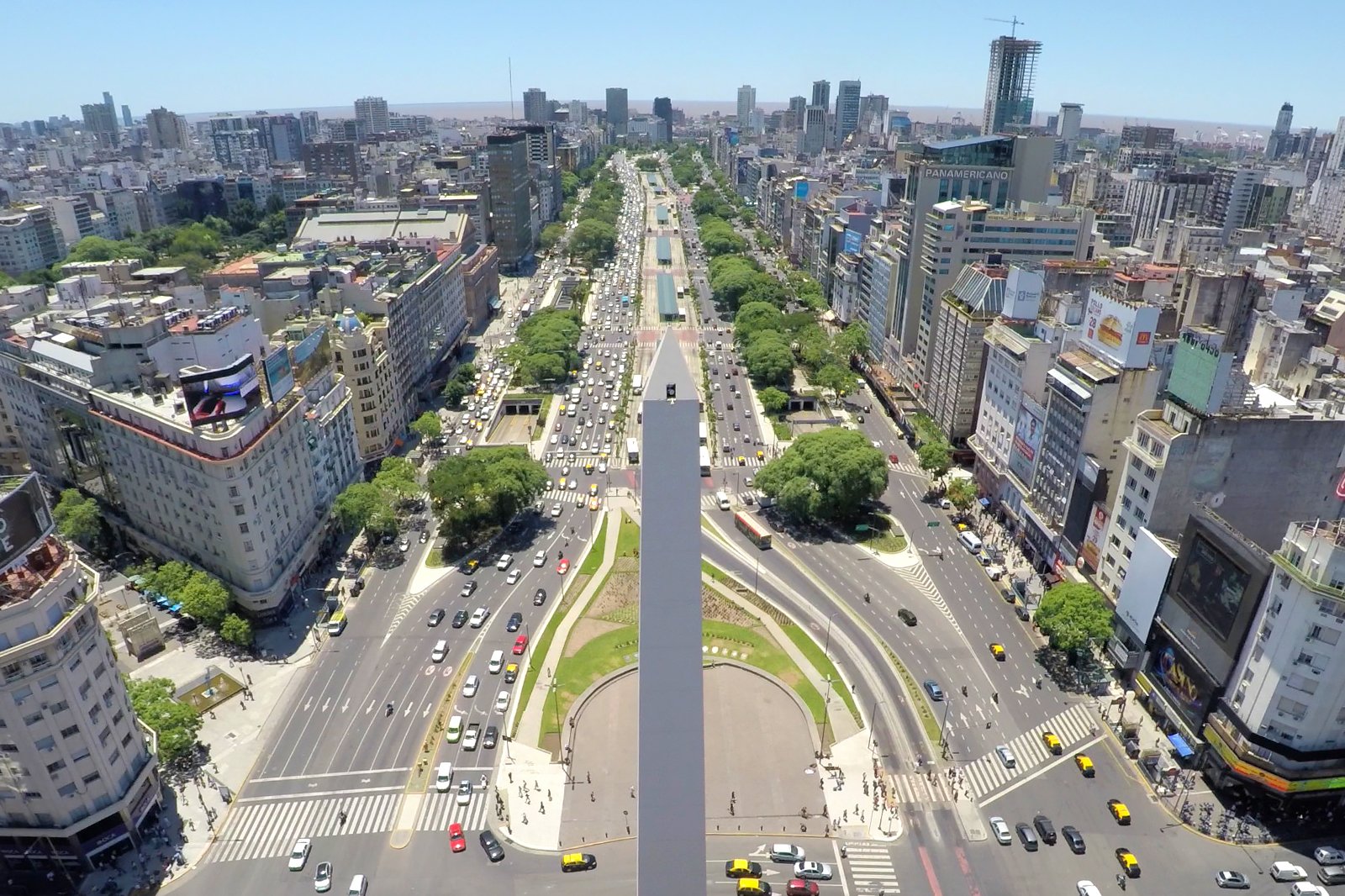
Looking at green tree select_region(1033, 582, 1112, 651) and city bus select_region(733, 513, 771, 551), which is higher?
green tree select_region(1033, 582, 1112, 651)

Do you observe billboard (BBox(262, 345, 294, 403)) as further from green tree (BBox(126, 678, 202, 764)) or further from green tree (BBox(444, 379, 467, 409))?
green tree (BBox(444, 379, 467, 409))

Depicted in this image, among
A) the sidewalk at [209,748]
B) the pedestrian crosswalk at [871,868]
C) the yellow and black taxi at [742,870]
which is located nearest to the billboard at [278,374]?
the sidewalk at [209,748]

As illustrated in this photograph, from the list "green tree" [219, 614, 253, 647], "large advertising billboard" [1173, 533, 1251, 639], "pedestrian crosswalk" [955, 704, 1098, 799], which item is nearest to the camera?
"large advertising billboard" [1173, 533, 1251, 639]

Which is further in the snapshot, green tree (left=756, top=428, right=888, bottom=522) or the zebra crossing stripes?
green tree (left=756, top=428, right=888, bottom=522)

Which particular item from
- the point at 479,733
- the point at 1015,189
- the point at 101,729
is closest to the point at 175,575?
the point at 101,729

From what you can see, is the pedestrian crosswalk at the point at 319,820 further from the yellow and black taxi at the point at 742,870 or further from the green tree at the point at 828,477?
the green tree at the point at 828,477

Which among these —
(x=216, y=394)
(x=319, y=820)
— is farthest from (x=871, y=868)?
(x=216, y=394)

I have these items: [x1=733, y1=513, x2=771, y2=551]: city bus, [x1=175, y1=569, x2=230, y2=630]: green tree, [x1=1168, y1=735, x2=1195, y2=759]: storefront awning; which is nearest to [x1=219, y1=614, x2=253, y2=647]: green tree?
[x1=175, y1=569, x2=230, y2=630]: green tree
